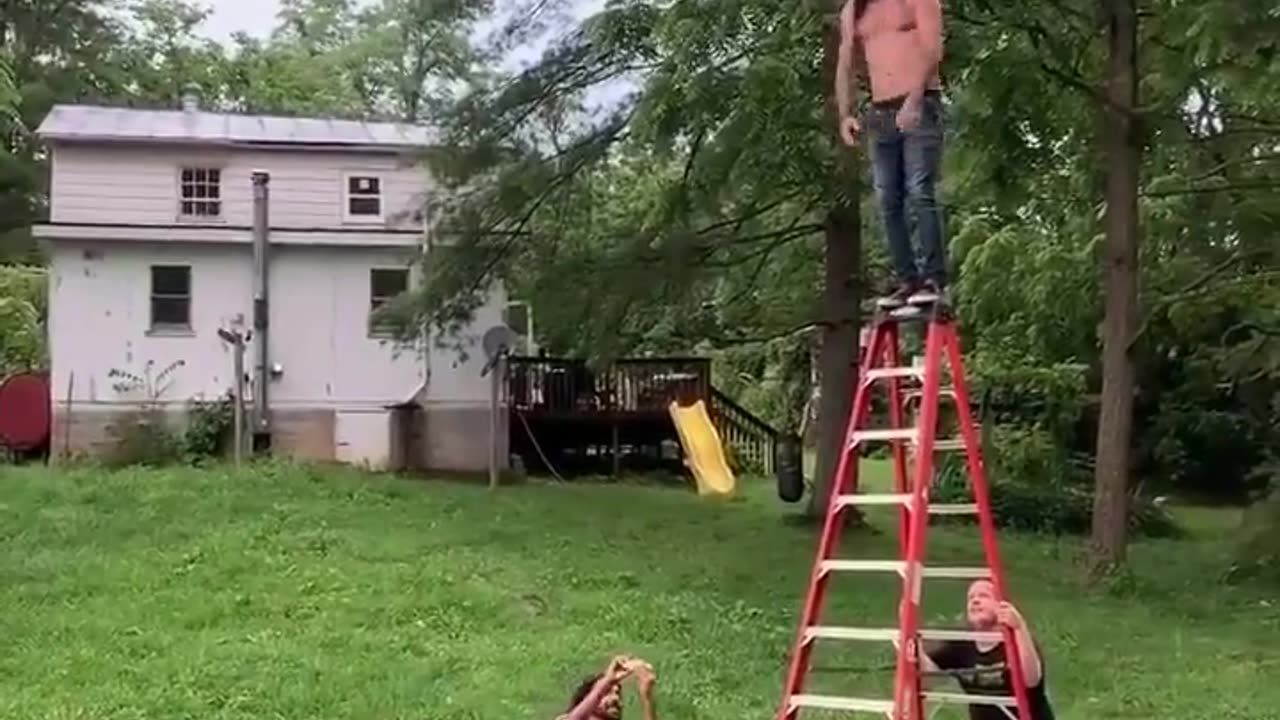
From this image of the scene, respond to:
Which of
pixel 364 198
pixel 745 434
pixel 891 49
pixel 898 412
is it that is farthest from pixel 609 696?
pixel 745 434

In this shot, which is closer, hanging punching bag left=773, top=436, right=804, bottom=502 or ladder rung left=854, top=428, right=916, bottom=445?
ladder rung left=854, top=428, right=916, bottom=445

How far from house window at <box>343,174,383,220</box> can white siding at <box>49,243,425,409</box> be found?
0.60 meters

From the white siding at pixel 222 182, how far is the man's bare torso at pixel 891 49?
17356 millimetres

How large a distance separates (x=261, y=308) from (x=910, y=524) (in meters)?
19.2

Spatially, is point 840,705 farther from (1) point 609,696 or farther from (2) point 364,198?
(2) point 364,198

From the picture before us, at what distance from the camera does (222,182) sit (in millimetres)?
24281

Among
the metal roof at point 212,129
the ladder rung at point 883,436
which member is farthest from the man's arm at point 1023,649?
the metal roof at point 212,129

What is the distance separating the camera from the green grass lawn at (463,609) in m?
9.82

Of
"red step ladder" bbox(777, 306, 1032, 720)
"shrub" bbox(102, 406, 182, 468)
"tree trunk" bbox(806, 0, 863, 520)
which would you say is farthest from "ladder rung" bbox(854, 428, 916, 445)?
"shrub" bbox(102, 406, 182, 468)

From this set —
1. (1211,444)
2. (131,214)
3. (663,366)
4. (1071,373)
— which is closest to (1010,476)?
(1071,373)

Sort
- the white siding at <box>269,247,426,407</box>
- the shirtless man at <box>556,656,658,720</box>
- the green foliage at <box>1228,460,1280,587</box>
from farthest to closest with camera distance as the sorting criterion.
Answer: the white siding at <box>269,247,426,407</box>, the green foliage at <box>1228,460,1280,587</box>, the shirtless man at <box>556,656,658,720</box>

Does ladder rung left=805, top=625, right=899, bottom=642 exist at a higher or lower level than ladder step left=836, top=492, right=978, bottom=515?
lower

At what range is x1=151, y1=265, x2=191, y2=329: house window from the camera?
2380 centimetres

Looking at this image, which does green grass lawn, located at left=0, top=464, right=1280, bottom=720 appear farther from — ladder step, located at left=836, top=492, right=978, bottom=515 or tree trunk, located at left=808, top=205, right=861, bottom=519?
ladder step, located at left=836, top=492, right=978, bottom=515
